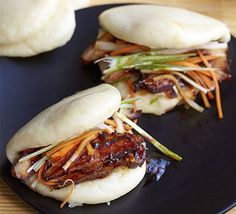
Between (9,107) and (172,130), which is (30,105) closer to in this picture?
(9,107)

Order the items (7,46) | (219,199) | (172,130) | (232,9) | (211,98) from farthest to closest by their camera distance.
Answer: (232,9)
(7,46)
(211,98)
(172,130)
(219,199)

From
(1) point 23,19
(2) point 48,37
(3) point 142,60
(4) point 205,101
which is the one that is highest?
(1) point 23,19

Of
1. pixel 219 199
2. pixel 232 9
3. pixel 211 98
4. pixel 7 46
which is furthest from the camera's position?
pixel 232 9

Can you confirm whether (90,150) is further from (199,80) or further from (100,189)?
(199,80)

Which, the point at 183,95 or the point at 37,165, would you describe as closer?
the point at 37,165

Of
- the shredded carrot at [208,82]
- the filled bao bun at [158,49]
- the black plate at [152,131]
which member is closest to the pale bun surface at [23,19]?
the black plate at [152,131]

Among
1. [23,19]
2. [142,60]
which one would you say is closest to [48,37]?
[23,19]

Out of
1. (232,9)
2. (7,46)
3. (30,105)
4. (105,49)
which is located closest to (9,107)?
(30,105)
